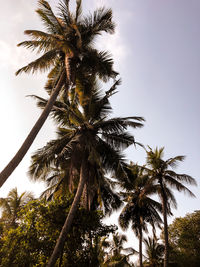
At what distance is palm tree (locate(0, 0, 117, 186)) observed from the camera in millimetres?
7992

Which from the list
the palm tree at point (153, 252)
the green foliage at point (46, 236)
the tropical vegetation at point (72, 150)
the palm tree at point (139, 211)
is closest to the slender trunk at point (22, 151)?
the tropical vegetation at point (72, 150)

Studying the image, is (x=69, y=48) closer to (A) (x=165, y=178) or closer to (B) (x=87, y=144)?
(B) (x=87, y=144)

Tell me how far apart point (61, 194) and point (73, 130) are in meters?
3.80

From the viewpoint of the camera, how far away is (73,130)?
11.2m

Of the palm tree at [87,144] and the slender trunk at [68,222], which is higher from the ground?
the palm tree at [87,144]

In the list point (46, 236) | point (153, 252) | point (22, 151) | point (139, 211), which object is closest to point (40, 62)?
point (22, 151)

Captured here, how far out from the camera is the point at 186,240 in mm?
24578

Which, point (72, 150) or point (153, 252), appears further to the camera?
point (153, 252)

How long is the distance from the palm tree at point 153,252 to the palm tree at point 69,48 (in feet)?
71.9

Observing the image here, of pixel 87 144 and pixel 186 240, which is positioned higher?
pixel 186 240

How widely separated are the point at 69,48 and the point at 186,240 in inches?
1079

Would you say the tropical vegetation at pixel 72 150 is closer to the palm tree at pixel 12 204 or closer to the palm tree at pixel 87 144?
the palm tree at pixel 87 144

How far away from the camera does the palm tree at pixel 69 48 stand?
26.2ft

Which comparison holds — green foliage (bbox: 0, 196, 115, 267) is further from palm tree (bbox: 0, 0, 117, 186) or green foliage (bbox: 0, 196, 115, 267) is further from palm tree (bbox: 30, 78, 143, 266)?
palm tree (bbox: 0, 0, 117, 186)
